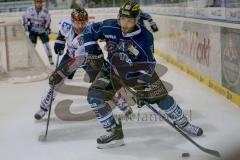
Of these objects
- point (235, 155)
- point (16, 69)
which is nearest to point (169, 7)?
point (16, 69)

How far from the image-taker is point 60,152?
7.99 feet

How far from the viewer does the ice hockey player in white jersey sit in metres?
6.29

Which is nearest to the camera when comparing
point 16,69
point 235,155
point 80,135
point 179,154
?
point 235,155

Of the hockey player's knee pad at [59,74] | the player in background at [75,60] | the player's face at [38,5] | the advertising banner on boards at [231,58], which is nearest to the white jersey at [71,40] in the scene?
the player in background at [75,60]

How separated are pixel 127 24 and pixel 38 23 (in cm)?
409

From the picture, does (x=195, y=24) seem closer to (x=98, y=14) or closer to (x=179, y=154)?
(x=179, y=154)

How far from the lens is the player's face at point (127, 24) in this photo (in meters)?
2.38

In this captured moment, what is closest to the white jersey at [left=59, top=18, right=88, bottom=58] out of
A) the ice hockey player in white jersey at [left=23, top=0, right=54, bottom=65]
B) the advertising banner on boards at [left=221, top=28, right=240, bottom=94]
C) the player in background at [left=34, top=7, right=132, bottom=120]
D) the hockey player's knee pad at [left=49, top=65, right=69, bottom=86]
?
the player in background at [left=34, top=7, right=132, bottom=120]

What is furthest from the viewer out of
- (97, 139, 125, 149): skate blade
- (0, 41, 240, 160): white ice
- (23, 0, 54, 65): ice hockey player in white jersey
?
(23, 0, 54, 65): ice hockey player in white jersey

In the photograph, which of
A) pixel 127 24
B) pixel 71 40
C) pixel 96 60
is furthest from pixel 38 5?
pixel 127 24

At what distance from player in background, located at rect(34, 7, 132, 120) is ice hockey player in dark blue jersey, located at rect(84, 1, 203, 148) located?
0.26 meters

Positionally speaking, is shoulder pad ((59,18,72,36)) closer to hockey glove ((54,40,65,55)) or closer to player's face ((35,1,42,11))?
hockey glove ((54,40,65,55))

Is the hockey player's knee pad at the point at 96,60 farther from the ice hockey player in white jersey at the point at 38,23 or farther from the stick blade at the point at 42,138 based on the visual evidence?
the ice hockey player in white jersey at the point at 38,23

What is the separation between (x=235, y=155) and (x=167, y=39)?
5.70 metres
